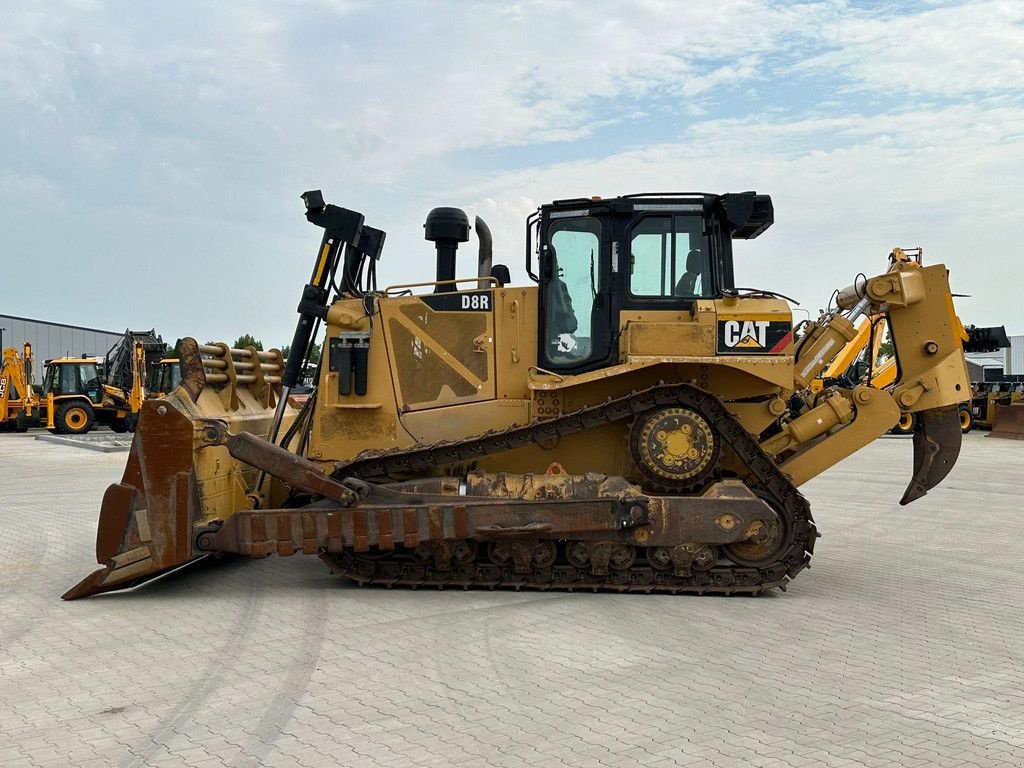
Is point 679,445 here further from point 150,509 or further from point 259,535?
point 150,509

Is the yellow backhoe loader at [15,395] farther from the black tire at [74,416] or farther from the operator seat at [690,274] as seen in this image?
the operator seat at [690,274]

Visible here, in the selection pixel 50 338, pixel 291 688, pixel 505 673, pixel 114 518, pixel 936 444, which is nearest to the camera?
pixel 291 688

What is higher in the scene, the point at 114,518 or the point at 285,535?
the point at 114,518

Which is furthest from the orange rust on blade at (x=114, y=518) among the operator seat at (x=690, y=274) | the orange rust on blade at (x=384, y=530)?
the operator seat at (x=690, y=274)

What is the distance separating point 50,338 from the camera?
209ft

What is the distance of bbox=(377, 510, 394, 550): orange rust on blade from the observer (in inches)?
318

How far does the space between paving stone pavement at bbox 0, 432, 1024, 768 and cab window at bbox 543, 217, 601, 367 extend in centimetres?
216

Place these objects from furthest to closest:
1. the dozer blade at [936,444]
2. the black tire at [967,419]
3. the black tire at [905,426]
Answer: the black tire at [967,419]
the black tire at [905,426]
the dozer blade at [936,444]

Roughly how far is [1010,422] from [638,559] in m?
27.0

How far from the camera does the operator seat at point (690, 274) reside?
28.5 ft

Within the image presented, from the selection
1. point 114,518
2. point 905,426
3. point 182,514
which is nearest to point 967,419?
point 905,426

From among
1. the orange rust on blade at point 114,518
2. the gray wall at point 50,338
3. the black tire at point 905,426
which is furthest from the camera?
the gray wall at point 50,338

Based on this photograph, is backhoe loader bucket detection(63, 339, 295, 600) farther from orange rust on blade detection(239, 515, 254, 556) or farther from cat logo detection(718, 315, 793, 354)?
cat logo detection(718, 315, 793, 354)

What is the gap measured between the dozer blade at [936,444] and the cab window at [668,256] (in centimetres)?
255
